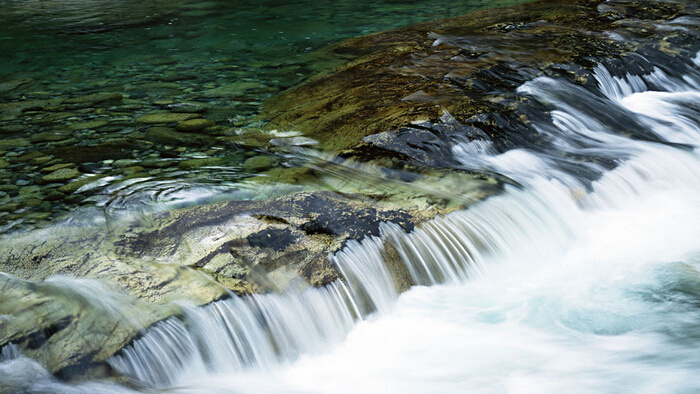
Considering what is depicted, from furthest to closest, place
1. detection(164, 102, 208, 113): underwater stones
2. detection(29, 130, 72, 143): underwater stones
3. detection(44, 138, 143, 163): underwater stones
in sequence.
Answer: detection(164, 102, 208, 113): underwater stones → detection(29, 130, 72, 143): underwater stones → detection(44, 138, 143, 163): underwater stones

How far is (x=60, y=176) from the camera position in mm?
4434

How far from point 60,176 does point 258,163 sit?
1.36 m

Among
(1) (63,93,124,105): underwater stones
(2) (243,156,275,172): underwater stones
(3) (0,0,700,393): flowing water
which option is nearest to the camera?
(3) (0,0,700,393): flowing water

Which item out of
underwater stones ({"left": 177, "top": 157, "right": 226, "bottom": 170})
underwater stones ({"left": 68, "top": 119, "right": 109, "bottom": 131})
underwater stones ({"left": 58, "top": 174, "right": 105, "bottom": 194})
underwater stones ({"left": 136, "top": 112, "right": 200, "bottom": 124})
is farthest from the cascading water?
underwater stones ({"left": 68, "top": 119, "right": 109, "bottom": 131})

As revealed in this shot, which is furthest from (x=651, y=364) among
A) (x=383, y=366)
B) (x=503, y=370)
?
(x=383, y=366)

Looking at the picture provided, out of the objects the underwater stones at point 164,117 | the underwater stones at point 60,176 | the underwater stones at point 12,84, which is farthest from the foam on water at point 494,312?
the underwater stones at point 12,84

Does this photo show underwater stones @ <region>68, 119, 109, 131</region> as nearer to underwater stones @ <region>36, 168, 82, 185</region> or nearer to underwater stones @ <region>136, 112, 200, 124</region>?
underwater stones @ <region>136, 112, 200, 124</region>

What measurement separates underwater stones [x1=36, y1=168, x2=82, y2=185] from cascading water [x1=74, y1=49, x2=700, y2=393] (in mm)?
1923

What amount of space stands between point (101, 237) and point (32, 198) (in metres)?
0.90

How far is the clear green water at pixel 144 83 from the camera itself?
4258 millimetres

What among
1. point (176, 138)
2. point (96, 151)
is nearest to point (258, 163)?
point (176, 138)

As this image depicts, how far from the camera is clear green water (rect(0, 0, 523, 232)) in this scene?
14.0ft

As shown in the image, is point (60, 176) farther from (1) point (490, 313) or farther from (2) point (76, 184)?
(1) point (490, 313)

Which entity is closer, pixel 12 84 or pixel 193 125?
pixel 193 125
